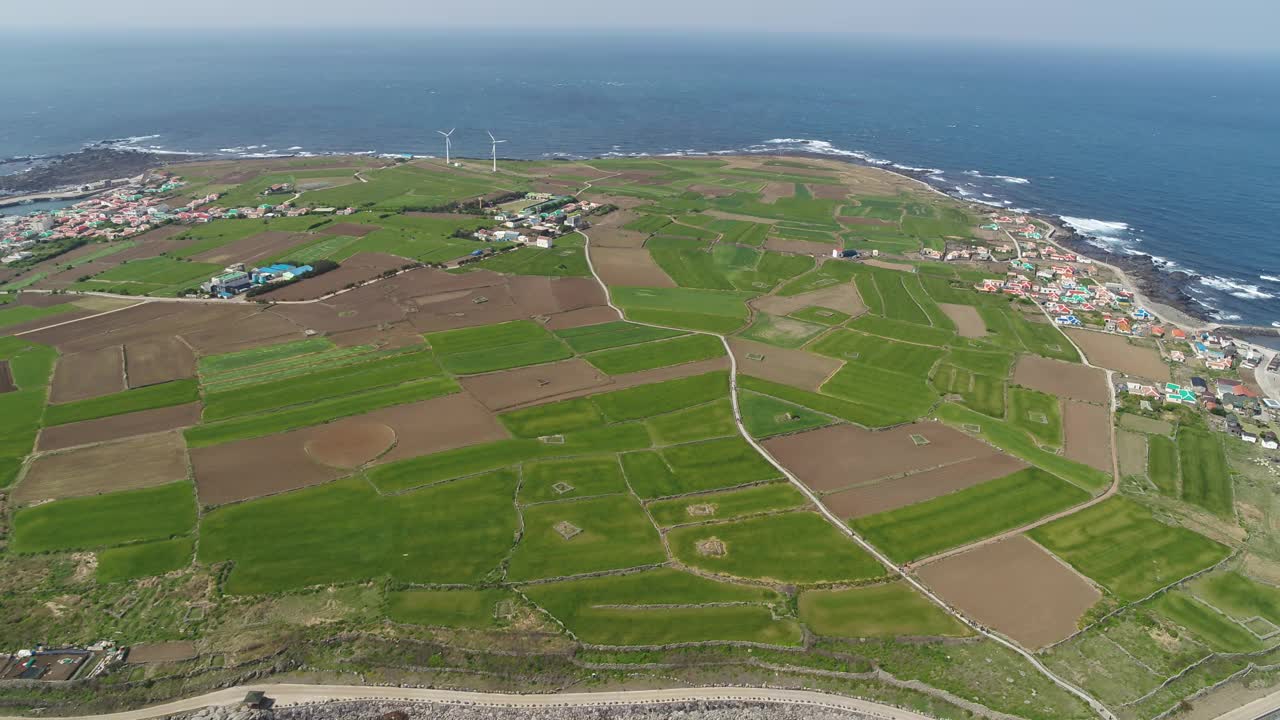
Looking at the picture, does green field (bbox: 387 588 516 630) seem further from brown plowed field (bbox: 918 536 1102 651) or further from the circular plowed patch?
brown plowed field (bbox: 918 536 1102 651)

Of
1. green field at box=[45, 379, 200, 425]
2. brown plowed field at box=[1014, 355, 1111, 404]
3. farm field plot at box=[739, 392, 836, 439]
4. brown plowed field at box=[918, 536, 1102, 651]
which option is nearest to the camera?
brown plowed field at box=[918, 536, 1102, 651]

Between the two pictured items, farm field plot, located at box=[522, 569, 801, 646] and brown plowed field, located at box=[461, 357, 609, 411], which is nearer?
farm field plot, located at box=[522, 569, 801, 646]

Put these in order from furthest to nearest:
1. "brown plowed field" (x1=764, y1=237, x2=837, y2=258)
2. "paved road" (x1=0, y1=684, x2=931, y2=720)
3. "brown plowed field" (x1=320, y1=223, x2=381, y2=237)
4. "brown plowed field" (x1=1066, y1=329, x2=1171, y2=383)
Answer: "brown plowed field" (x1=320, y1=223, x2=381, y2=237)
"brown plowed field" (x1=764, y1=237, x2=837, y2=258)
"brown plowed field" (x1=1066, y1=329, x2=1171, y2=383)
"paved road" (x1=0, y1=684, x2=931, y2=720)

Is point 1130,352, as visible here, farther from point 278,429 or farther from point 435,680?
point 278,429

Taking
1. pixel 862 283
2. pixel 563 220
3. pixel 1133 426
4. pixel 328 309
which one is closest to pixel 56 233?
pixel 328 309

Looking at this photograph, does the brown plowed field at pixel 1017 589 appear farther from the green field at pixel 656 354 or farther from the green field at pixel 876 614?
the green field at pixel 656 354

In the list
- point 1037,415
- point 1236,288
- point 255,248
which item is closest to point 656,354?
point 1037,415

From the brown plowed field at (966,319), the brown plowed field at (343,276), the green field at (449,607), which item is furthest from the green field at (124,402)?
the brown plowed field at (966,319)

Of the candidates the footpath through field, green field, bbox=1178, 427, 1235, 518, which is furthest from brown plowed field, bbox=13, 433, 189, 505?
green field, bbox=1178, 427, 1235, 518
